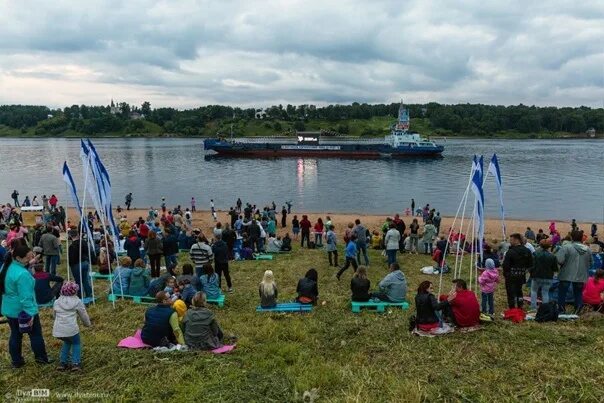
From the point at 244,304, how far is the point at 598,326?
7.74 m

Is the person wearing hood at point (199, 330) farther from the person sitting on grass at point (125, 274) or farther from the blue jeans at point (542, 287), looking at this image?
the blue jeans at point (542, 287)

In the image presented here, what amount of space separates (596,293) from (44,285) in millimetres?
12188

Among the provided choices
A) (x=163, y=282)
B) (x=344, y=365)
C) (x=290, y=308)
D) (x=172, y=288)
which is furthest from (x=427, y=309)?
(x=163, y=282)

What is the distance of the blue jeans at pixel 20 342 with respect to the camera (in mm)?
7250

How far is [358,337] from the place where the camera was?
357 inches

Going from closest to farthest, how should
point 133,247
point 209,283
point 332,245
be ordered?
point 209,283 → point 133,247 → point 332,245

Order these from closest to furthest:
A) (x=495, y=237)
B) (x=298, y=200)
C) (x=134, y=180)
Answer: (x=495, y=237), (x=298, y=200), (x=134, y=180)

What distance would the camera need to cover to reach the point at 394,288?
11.4 metres

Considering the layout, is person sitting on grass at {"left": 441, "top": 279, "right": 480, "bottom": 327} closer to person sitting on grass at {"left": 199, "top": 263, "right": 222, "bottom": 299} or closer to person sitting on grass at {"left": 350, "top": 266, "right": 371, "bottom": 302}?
person sitting on grass at {"left": 350, "top": 266, "right": 371, "bottom": 302}

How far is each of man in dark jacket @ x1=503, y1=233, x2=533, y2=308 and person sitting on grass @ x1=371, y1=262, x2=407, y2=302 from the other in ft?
8.06

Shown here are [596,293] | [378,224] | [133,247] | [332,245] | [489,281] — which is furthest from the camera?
[378,224]

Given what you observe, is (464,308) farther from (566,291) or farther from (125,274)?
(125,274)

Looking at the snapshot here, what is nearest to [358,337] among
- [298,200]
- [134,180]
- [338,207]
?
[338,207]

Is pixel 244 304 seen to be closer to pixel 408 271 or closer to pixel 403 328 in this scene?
pixel 403 328
